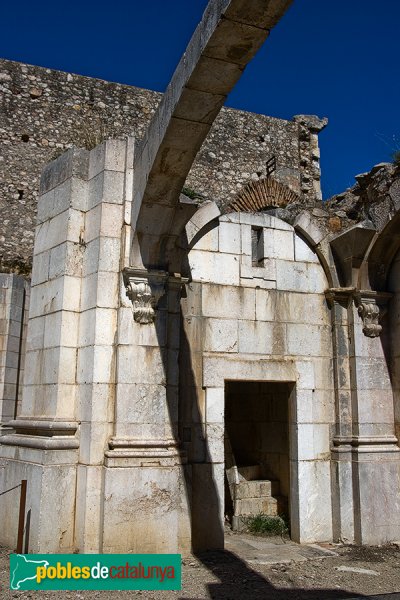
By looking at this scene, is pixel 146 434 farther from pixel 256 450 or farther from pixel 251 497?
pixel 256 450

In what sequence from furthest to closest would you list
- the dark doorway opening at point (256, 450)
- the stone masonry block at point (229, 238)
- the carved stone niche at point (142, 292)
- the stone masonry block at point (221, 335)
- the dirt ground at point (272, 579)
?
the dark doorway opening at point (256, 450) < the stone masonry block at point (229, 238) < the stone masonry block at point (221, 335) < the carved stone niche at point (142, 292) < the dirt ground at point (272, 579)

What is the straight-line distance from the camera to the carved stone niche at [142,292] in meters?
6.07

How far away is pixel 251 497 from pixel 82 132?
10416mm

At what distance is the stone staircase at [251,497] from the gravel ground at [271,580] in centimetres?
153

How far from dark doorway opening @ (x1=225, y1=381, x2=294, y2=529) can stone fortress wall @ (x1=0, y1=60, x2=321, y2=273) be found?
27.2 ft

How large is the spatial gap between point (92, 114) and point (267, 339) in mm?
12737

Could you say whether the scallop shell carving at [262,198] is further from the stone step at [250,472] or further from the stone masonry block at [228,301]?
the stone step at [250,472]

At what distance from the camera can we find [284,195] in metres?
10.7

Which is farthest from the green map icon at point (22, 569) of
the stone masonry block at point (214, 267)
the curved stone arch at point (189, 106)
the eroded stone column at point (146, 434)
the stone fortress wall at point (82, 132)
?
the stone fortress wall at point (82, 132)

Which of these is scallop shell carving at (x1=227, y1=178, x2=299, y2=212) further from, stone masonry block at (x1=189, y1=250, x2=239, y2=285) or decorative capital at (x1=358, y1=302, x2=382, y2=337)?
decorative capital at (x1=358, y1=302, x2=382, y2=337)

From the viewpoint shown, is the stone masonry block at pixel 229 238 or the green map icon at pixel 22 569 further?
the stone masonry block at pixel 229 238

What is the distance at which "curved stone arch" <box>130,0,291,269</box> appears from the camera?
153 inches

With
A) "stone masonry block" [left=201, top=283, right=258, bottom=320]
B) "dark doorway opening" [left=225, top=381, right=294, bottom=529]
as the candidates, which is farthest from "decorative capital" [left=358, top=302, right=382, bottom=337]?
"stone masonry block" [left=201, top=283, right=258, bottom=320]

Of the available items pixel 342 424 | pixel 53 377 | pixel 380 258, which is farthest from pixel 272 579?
pixel 380 258
